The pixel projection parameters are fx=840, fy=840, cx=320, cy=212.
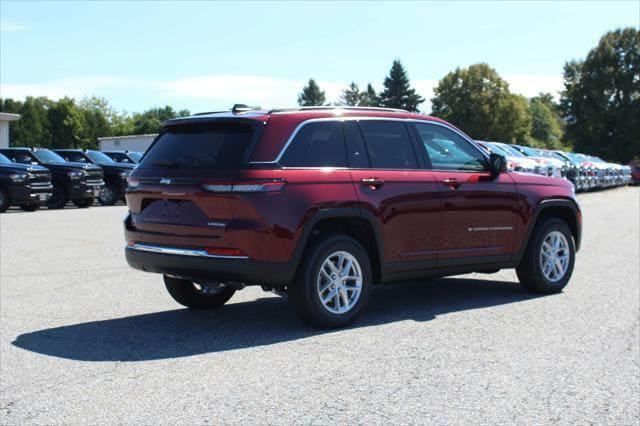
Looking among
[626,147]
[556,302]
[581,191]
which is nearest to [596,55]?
[626,147]

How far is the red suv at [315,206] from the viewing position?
6.47 meters

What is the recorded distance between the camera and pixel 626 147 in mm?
82250

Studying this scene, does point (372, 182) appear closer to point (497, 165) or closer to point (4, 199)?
point (497, 165)

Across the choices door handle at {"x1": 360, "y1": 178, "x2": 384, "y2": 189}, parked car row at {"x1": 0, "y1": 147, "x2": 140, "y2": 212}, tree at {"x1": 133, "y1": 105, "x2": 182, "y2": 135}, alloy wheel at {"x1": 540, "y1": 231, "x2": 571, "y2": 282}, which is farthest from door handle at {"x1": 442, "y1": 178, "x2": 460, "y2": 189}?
tree at {"x1": 133, "y1": 105, "x2": 182, "y2": 135}

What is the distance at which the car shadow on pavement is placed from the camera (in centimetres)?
627

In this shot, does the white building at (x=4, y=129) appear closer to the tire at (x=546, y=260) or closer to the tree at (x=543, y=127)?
the tire at (x=546, y=260)

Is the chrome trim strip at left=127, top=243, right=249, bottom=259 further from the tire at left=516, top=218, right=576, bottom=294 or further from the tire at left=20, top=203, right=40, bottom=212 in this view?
the tire at left=20, top=203, right=40, bottom=212

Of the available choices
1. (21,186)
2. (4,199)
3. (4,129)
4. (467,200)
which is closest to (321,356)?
(467,200)

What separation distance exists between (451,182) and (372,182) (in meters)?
1.04

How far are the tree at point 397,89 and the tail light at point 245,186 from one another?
10268cm

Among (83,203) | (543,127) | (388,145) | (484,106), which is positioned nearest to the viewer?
(388,145)

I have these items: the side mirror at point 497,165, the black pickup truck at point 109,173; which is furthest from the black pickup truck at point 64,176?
the side mirror at point 497,165

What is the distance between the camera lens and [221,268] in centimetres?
643

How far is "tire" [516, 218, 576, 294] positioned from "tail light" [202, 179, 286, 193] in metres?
3.39
